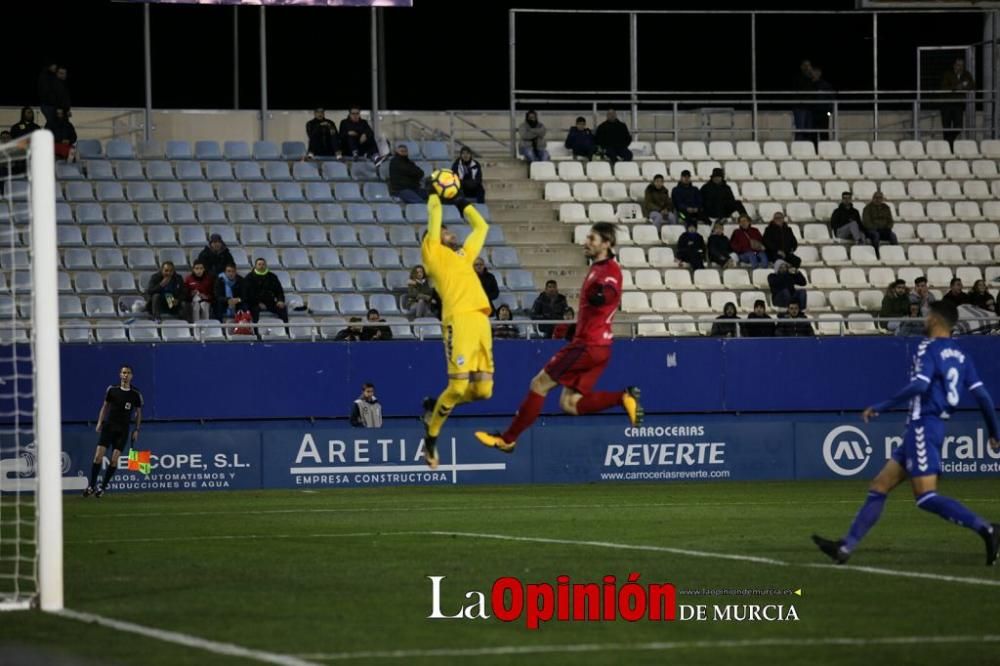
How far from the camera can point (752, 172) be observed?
1406 inches

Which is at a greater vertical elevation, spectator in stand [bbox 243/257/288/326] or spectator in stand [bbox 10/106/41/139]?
spectator in stand [bbox 10/106/41/139]

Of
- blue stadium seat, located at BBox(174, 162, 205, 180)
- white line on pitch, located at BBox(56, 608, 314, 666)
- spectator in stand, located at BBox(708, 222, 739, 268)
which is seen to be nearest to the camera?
white line on pitch, located at BBox(56, 608, 314, 666)

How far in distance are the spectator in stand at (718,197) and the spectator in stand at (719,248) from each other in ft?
2.33

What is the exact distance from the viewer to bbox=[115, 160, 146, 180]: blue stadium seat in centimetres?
3197

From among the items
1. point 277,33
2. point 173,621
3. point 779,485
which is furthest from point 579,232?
point 173,621

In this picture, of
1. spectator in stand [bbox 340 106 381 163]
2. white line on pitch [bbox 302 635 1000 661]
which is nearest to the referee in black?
spectator in stand [bbox 340 106 381 163]

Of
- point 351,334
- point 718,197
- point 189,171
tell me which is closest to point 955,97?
point 718,197

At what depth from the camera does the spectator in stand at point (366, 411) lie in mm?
28203

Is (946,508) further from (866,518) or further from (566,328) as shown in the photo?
(566,328)

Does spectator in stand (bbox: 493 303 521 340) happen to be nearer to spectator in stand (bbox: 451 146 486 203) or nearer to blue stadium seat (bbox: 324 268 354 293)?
blue stadium seat (bbox: 324 268 354 293)

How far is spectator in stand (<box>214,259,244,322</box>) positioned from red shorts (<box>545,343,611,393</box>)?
12.5 meters

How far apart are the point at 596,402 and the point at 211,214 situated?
15.9 m

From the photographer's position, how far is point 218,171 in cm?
3262

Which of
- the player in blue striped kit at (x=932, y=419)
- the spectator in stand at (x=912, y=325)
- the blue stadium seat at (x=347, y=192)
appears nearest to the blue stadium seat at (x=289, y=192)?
the blue stadium seat at (x=347, y=192)
